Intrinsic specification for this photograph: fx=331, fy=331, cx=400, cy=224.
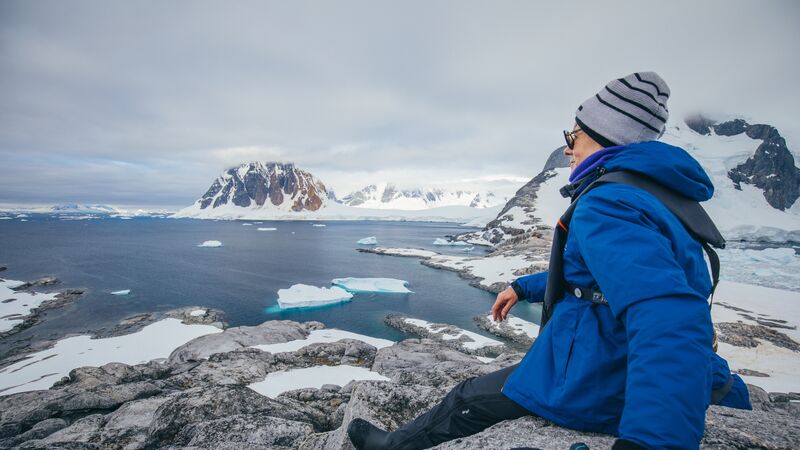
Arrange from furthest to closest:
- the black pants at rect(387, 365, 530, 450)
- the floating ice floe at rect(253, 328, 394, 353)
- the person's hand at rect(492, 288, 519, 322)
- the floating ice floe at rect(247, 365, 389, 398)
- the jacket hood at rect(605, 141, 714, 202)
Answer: the floating ice floe at rect(253, 328, 394, 353) → the floating ice floe at rect(247, 365, 389, 398) → the person's hand at rect(492, 288, 519, 322) → the black pants at rect(387, 365, 530, 450) → the jacket hood at rect(605, 141, 714, 202)

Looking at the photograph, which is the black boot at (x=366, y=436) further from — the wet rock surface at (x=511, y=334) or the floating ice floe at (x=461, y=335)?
the wet rock surface at (x=511, y=334)

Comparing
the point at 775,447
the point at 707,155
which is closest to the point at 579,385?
the point at 775,447

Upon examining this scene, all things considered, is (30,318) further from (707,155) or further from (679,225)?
(707,155)

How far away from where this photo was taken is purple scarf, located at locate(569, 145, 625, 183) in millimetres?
2102

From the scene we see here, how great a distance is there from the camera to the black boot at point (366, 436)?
3.06 metres

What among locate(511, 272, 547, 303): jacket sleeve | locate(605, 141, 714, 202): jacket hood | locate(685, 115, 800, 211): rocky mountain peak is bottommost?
locate(511, 272, 547, 303): jacket sleeve

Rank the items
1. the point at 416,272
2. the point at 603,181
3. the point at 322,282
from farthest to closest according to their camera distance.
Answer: the point at 416,272 → the point at 322,282 → the point at 603,181

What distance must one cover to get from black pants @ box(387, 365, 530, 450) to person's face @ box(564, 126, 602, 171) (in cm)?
167

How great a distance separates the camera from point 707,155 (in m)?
105

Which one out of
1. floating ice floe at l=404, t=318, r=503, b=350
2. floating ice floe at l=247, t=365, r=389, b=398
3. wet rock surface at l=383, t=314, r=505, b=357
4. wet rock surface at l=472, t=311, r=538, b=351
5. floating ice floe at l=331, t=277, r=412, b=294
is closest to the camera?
floating ice floe at l=247, t=365, r=389, b=398

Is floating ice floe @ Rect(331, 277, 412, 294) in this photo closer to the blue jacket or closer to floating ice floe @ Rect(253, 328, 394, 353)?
floating ice floe @ Rect(253, 328, 394, 353)

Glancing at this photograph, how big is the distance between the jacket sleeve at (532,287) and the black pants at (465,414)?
0.74 metres

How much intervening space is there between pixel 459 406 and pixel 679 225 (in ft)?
6.52

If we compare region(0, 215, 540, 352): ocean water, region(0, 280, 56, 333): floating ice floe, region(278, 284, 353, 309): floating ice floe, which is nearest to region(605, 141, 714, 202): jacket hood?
region(0, 215, 540, 352): ocean water
